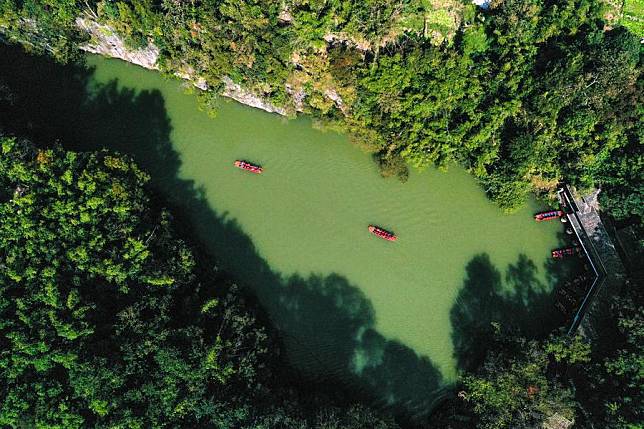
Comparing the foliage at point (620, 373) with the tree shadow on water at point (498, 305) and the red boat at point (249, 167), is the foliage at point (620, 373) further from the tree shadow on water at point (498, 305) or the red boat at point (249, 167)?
the red boat at point (249, 167)

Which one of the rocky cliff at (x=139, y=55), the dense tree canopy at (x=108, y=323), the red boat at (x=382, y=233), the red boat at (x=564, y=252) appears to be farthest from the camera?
the red boat at (x=382, y=233)

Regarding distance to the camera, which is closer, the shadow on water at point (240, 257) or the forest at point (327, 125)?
the forest at point (327, 125)

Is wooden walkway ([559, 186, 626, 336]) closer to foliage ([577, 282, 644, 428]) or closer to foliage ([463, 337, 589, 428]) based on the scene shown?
foliage ([577, 282, 644, 428])

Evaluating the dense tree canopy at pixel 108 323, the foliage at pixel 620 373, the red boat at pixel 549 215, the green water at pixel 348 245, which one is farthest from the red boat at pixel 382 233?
the foliage at pixel 620 373

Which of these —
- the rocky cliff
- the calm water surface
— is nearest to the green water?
the calm water surface

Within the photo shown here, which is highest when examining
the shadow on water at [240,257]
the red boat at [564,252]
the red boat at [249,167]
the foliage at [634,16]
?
the foliage at [634,16]

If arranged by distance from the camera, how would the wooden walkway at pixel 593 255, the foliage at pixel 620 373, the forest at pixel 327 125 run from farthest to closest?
1. the wooden walkway at pixel 593 255
2. the foliage at pixel 620 373
3. the forest at pixel 327 125

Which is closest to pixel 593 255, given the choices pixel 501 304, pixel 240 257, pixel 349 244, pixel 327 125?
pixel 501 304
